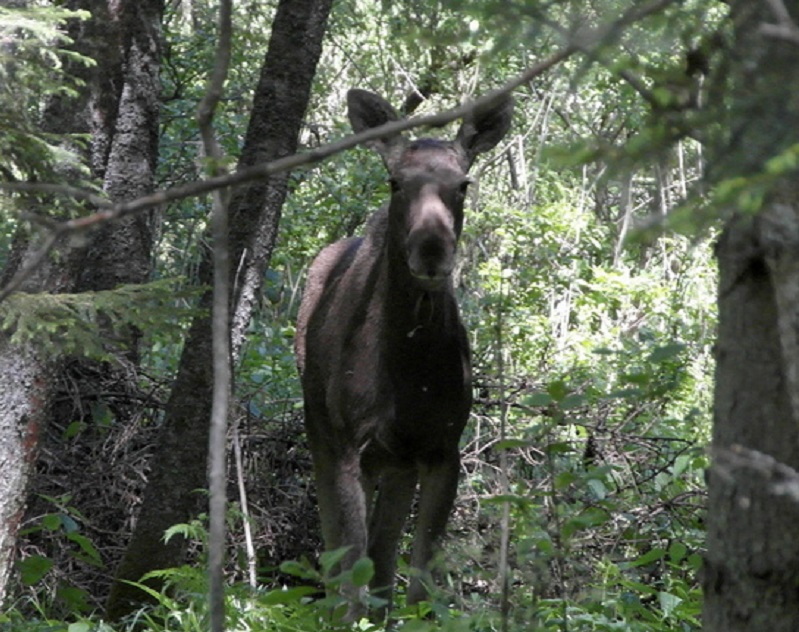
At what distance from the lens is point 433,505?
7898 mm

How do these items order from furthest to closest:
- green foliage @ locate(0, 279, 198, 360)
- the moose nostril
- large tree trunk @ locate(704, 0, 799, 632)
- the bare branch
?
the moose nostril, green foliage @ locate(0, 279, 198, 360), the bare branch, large tree trunk @ locate(704, 0, 799, 632)

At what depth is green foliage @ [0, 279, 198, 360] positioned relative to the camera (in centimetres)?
601

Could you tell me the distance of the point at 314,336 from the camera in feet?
29.7

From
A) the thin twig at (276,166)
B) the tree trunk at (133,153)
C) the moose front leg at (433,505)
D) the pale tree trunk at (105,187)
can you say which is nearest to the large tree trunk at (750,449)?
the thin twig at (276,166)

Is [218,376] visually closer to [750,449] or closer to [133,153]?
[750,449]

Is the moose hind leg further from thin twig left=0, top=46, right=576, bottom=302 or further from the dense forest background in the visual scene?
thin twig left=0, top=46, right=576, bottom=302

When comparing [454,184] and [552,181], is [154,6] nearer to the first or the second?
[454,184]

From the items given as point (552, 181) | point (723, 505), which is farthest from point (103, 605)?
point (552, 181)

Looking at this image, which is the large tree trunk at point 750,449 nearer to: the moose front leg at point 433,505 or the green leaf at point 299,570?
the green leaf at point 299,570

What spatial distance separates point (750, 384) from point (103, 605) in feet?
19.5

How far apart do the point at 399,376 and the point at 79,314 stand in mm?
2295

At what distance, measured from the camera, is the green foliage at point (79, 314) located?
19.7 ft

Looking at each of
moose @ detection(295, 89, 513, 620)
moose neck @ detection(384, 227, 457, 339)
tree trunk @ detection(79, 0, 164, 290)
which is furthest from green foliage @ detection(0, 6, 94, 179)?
tree trunk @ detection(79, 0, 164, 290)

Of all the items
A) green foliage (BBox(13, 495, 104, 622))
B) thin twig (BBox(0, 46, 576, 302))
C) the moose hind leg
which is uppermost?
thin twig (BBox(0, 46, 576, 302))
